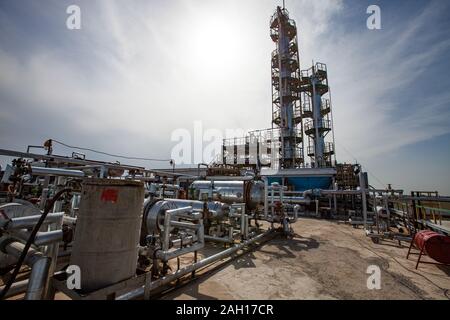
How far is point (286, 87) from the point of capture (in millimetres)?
23547

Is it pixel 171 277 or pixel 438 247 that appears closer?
pixel 171 277

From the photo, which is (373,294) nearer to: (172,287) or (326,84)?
(172,287)

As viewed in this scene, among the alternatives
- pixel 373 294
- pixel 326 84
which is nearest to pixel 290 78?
pixel 326 84

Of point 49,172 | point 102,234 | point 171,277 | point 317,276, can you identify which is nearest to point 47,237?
point 102,234

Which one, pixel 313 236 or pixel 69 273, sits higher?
pixel 69 273

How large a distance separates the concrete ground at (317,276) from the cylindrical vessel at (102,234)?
125cm

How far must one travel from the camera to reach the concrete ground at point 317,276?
3338 millimetres

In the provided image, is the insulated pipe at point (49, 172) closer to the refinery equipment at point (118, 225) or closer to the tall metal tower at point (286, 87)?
the refinery equipment at point (118, 225)

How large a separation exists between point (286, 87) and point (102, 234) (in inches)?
977

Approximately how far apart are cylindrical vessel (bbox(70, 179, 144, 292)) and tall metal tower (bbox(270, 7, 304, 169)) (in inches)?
812

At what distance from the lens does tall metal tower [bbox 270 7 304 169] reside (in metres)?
22.1

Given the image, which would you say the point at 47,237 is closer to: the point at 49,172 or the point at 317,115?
the point at 49,172
